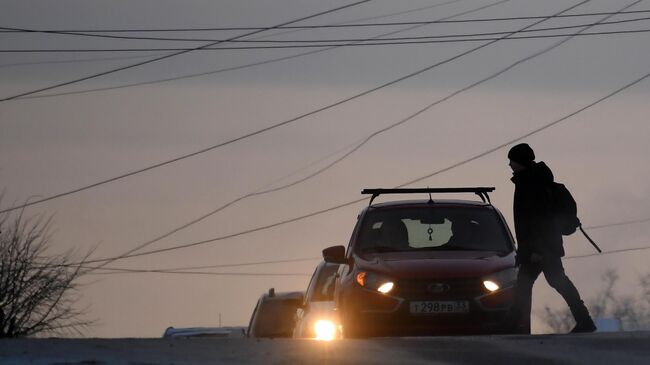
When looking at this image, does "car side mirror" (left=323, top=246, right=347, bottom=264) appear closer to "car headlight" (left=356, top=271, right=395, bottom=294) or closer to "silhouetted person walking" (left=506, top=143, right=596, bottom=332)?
"car headlight" (left=356, top=271, right=395, bottom=294)

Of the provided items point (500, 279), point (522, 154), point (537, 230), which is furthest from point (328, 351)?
point (522, 154)

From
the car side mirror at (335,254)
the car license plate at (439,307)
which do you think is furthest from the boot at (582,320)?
the car side mirror at (335,254)

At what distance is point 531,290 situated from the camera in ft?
59.6

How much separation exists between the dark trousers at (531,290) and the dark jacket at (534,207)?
0.64 feet

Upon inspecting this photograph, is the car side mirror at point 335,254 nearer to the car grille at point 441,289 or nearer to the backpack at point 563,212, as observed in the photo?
the car grille at point 441,289

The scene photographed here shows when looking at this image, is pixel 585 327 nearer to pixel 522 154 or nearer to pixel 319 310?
pixel 522 154

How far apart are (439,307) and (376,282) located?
652mm

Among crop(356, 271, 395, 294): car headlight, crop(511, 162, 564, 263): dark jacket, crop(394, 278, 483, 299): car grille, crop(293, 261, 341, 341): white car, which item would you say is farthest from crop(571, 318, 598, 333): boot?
crop(293, 261, 341, 341): white car

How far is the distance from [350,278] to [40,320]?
3028 cm

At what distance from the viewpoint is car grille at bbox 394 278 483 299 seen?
17.8 m

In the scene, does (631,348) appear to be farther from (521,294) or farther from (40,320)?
(40,320)

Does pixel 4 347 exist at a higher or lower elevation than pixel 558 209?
lower

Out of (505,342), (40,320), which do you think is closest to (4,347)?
(505,342)

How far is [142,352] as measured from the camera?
46.1 ft
